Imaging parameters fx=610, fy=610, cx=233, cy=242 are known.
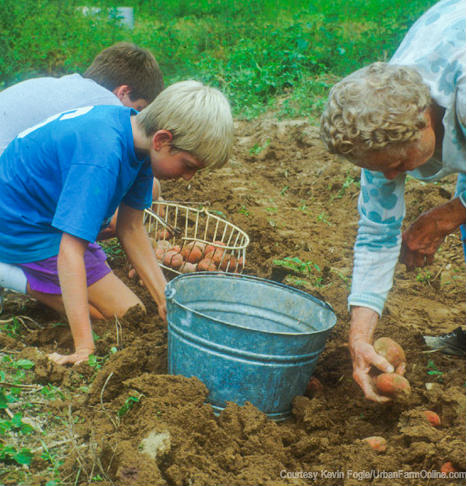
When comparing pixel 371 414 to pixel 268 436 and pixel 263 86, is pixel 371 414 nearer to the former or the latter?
pixel 268 436

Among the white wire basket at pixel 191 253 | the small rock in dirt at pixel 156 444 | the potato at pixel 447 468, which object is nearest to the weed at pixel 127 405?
the small rock in dirt at pixel 156 444

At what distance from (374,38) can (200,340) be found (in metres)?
6.71

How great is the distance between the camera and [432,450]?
6.44ft

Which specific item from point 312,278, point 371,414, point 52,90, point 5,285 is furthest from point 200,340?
point 52,90

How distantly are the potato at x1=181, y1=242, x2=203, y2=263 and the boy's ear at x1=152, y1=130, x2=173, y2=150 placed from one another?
1.24m

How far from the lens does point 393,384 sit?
2.15m

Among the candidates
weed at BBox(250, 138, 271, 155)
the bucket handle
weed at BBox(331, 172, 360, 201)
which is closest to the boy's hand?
the bucket handle

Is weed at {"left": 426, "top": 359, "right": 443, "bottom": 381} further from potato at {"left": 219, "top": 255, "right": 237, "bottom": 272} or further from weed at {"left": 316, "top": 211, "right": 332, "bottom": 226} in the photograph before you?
weed at {"left": 316, "top": 211, "right": 332, "bottom": 226}

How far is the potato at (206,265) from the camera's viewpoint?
12.1 ft

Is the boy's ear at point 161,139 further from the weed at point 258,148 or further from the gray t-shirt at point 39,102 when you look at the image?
the weed at point 258,148

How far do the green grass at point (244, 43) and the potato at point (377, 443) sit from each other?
4.85 m

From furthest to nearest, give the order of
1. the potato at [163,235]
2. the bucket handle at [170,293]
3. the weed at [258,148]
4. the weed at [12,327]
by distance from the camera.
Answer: the weed at [258,148] < the potato at [163,235] < the weed at [12,327] < the bucket handle at [170,293]

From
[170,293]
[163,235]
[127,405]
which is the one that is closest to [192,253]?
[163,235]

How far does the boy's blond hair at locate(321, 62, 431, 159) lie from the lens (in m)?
1.91
